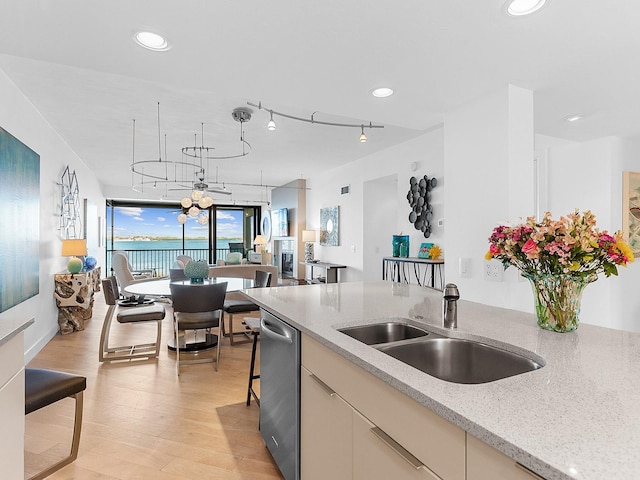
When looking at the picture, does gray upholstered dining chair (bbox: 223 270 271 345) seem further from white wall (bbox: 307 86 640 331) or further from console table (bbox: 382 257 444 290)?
white wall (bbox: 307 86 640 331)

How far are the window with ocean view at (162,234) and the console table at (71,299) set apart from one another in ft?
20.1

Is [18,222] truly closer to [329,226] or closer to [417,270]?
[417,270]

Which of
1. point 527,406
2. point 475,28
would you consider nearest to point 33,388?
point 527,406

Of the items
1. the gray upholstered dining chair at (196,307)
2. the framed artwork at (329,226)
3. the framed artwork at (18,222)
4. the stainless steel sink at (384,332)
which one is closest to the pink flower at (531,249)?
the stainless steel sink at (384,332)

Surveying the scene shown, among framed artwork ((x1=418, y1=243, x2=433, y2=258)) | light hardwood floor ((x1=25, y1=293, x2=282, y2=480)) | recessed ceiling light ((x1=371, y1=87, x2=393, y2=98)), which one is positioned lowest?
light hardwood floor ((x1=25, y1=293, x2=282, y2=480))

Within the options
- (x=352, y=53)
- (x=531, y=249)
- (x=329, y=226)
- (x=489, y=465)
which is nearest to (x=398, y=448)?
(x=489, y=465)

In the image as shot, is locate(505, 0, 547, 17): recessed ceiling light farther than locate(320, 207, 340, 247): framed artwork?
No

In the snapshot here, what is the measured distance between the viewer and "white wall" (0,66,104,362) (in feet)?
11.0

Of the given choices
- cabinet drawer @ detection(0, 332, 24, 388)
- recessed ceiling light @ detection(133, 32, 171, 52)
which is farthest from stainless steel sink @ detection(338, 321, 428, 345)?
recessed ceiling light @ detection(133, 32, 171, 52)

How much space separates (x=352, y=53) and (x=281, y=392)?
73.7 inches

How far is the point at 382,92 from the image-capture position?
2562 mm

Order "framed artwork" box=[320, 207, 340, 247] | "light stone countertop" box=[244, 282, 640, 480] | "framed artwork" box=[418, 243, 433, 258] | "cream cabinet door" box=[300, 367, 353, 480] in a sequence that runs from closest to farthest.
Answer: "light stone countertop" box=[244, 282, 640, 480], "cream cabinet door" box=[300, 367, 353, 480], "framed artwork" box=[418, 243, 433, 258], "framed artwork" box=[320, 207, 340, 247]

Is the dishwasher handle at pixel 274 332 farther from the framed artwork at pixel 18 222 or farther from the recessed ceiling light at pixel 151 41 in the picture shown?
the framed artwork at pixel 18 222

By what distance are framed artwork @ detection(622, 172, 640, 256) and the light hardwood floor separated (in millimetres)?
4188
